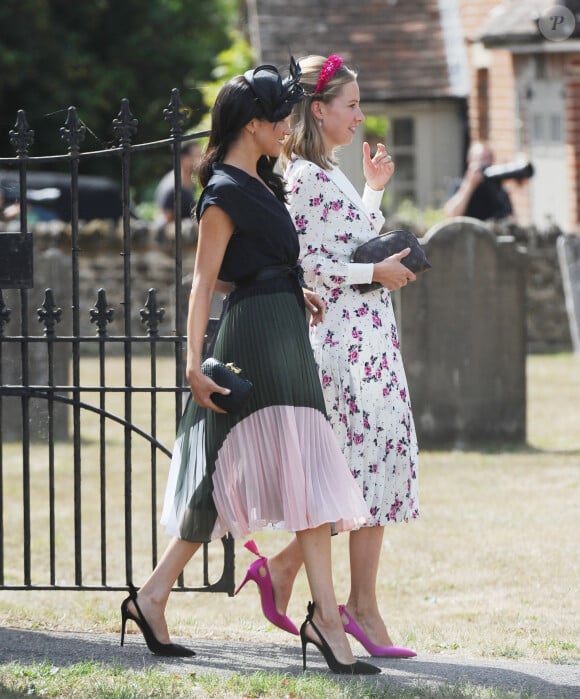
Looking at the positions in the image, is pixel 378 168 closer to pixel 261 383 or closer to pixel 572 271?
pixel 261 383

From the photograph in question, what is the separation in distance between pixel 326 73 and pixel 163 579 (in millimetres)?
1788

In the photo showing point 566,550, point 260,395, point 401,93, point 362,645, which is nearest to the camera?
point 260,395

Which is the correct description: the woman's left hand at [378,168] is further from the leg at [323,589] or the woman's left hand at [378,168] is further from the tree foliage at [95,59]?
the tree foliage at [95,59]

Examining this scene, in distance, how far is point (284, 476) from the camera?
15.0 ft

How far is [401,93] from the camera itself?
21.5 m

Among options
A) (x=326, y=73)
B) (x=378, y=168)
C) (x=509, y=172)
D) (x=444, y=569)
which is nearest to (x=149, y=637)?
(x=378, y=168)

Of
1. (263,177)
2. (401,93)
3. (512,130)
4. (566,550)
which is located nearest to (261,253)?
(263,177)

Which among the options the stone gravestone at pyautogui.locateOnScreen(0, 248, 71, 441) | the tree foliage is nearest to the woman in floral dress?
the stone gravestone at pyautogui.locateOnScreen(0, 248, 71, 441)

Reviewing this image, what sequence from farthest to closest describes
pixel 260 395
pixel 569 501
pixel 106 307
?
pixel 569 501 → pixel 106 307 → pixel 260 395

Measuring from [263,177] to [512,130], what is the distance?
15406 millimetres

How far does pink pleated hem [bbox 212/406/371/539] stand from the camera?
4547 millimetres

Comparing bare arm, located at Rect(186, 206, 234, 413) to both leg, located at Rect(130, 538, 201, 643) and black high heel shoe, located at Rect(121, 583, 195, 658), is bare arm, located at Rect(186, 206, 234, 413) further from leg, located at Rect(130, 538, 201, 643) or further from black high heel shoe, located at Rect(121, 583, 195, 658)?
black high heel shoe, located at Rect(121, 583, 195, 658)

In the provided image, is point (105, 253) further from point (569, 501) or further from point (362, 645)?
point (362, 645)

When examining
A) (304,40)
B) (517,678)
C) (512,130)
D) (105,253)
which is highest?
(304,40)
